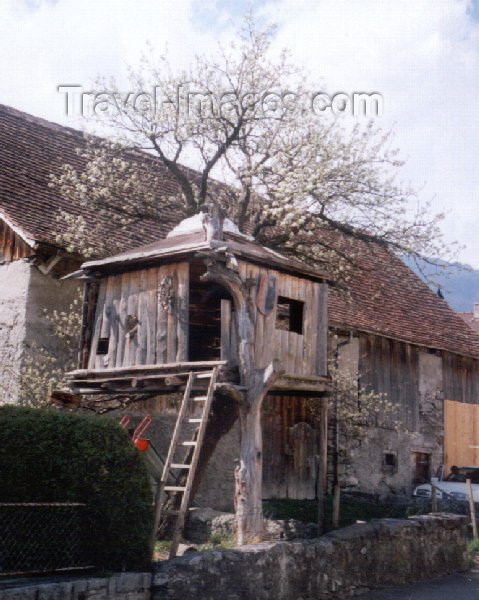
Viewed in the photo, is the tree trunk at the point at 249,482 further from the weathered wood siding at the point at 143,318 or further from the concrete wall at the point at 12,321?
the concrete wall at the point at 12,321

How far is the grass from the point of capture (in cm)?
1523

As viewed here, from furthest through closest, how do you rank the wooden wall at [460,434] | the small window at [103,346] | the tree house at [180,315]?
the wooden wall at [460,434] → the small window at [103,346] → the tree house at [180,315]

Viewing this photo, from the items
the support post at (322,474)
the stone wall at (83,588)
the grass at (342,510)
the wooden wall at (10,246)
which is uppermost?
the wooden wall at (10,246)

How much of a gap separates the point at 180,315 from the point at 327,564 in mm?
4481

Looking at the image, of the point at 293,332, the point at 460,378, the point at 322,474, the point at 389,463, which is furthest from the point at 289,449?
the point at 460,378

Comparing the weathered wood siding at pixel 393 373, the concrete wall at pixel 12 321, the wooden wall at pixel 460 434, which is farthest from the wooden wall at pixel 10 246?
the wooden wall at pixel 460 434

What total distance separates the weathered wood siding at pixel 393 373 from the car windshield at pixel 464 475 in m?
1.71

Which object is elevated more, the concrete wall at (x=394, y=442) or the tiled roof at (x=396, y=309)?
the tiled roof at (x=396, y=309)

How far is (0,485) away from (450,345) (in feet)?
59.0

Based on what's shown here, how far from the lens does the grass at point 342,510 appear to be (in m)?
15.2

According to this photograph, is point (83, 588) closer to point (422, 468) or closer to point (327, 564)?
point (327, 564)

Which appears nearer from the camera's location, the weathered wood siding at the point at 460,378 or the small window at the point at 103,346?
the small window at the point at 103,346

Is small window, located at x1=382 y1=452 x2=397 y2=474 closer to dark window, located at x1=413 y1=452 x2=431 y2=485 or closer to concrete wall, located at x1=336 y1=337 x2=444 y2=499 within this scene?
concrete wall, located at x1=336 y1=337 x2=444 y2=499

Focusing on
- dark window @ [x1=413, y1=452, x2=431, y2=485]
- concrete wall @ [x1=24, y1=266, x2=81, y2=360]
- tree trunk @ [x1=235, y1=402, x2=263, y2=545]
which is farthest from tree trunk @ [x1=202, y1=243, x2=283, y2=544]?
dark window @ [x1=413, y1=452, x2=431, y2=485]
